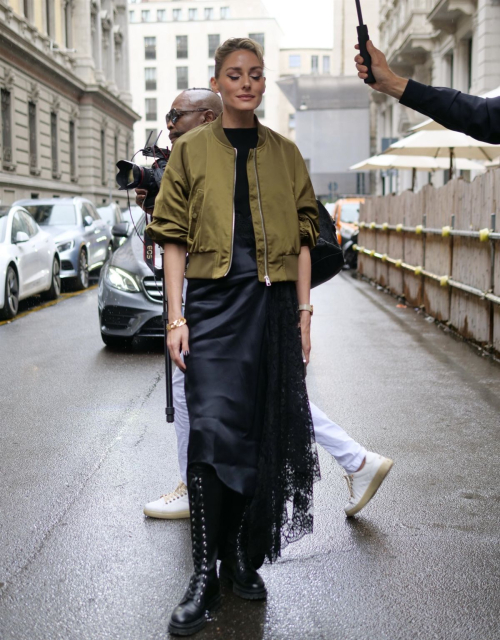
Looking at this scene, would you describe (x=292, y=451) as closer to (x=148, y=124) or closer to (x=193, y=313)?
(x=193, y=313)

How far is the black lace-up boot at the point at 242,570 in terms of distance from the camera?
333 centimetres

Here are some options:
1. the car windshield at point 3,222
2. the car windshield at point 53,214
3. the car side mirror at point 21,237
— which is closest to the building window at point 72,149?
the car windshield at point 53,214

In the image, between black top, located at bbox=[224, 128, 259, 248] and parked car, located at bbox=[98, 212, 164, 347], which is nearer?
black top, located at bbox=[224, 128, 259, 248]

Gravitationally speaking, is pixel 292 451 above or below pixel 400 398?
above

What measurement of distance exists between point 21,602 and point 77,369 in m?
5.28

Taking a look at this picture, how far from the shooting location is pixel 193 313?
3322mm

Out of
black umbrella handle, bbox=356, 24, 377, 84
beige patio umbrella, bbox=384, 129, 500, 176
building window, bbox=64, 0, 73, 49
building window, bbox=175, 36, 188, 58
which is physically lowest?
black umbrella handle, bbox=356, 24, 377, 84

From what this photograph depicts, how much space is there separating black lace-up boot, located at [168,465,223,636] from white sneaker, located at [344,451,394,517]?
1.16m

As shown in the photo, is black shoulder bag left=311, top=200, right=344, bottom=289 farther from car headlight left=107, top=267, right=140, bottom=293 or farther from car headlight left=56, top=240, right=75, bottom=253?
car headlight left=56, top=240, right=75, bottom=253

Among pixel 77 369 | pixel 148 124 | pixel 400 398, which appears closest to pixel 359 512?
pixel 400 398

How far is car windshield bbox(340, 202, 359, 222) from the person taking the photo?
25.6 metres

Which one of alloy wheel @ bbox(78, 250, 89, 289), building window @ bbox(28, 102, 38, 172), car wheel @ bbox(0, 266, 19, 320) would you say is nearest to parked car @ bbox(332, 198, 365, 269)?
alloy wheel @ bbox(78, 250, 89, 289)

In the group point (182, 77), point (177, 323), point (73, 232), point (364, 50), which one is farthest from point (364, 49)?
point (182, 77)

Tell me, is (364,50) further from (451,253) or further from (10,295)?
(10,295)
